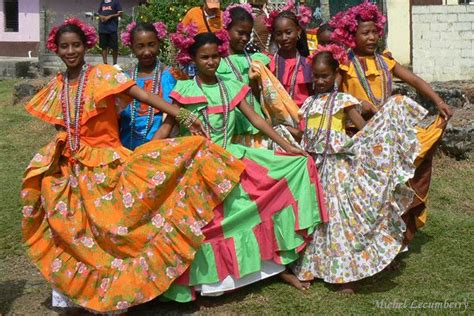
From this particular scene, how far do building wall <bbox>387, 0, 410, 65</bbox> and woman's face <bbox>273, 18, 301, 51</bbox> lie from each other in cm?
1020

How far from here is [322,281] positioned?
485 cm

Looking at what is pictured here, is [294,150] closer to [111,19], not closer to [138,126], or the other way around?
[138,126]

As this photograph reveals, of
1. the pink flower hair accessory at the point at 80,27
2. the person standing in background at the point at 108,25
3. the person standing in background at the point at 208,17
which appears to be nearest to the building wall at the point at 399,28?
the person standing in background at the point at 108,25

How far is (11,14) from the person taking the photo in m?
22.6

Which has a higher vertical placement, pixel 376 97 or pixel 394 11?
pixel 394 11

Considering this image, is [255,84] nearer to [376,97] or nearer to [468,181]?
[376,97]

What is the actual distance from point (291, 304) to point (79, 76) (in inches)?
86.5

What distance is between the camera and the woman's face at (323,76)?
483 centimetres

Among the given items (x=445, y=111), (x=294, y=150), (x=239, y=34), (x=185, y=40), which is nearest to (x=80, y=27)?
(x=185, y=40)

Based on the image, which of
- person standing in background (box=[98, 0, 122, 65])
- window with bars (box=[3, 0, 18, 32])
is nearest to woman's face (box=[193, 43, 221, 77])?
person standing in background (box=[98, 0, 122, 65])

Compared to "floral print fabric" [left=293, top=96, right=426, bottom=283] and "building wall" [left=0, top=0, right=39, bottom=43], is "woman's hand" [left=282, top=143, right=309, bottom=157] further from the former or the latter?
"building wall" [left=0, top=0, right=39, bottom=43]

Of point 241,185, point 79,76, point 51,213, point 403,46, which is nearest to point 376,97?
point 241,185

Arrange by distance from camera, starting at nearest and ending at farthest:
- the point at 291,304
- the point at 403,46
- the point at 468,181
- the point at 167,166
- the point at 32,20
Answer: the point at 167,166 < the point at 291,304 < the point at 468,181 < the point at 403,46 < the point at 32,20

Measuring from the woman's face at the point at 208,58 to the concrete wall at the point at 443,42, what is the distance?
7.60 meters
